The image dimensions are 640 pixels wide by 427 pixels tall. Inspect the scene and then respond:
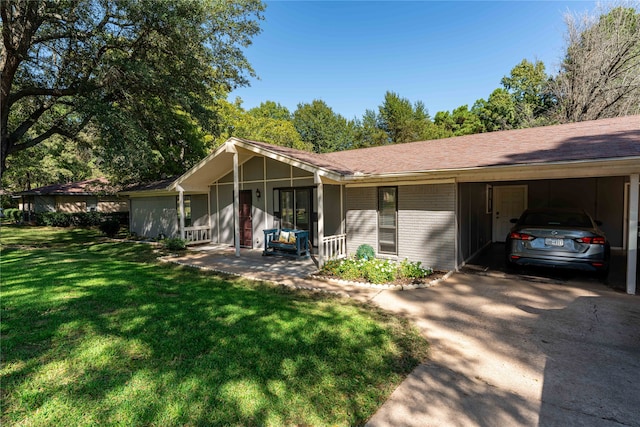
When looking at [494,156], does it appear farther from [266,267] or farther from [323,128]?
[323,128]

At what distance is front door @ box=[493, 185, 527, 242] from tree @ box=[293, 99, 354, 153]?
25846 mm

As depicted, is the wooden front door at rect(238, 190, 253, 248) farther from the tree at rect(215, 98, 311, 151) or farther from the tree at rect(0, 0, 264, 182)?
the tree at rect(215, 98, 311, 151)

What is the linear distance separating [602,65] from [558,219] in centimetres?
1480

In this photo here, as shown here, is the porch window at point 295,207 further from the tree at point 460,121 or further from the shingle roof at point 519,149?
the tree at point 460,121

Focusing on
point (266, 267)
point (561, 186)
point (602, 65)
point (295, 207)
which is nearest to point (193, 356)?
point (266, 267)

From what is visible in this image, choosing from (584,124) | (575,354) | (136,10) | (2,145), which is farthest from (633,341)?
(2,145)

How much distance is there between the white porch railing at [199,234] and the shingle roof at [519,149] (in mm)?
6852

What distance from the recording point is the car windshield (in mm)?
6535

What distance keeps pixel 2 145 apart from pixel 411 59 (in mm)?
19238

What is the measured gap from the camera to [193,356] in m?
3.43

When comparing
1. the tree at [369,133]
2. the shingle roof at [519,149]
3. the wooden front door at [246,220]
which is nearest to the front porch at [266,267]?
the wooden front door at [246,220]

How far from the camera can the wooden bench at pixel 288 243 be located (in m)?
9.50

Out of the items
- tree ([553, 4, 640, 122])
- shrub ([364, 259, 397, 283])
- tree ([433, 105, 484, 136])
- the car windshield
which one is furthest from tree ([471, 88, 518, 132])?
shrub ([364, 259, 397, 283])

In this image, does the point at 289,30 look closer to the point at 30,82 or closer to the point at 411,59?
the point at 411,59
